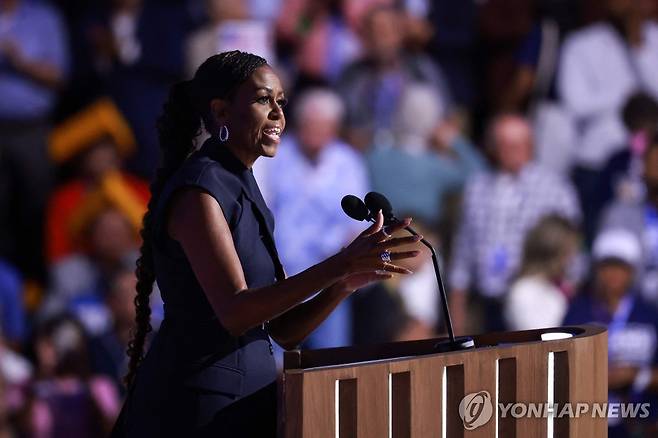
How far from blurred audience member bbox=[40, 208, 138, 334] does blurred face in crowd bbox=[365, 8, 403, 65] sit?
1.64 metres

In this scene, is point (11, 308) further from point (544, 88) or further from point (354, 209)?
point (354, 209)

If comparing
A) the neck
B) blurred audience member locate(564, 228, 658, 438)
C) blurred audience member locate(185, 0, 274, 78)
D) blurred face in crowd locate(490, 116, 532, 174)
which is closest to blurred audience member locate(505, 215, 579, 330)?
blurred audience member locate(564, 228, 658, 438)

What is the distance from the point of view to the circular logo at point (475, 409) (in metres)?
3.17

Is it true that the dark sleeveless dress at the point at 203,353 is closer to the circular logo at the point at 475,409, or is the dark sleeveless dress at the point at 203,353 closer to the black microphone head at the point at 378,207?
the black microphone head at the point at 378,207

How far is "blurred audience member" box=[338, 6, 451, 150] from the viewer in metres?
8.03

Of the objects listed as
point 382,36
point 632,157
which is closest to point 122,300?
point 382,36

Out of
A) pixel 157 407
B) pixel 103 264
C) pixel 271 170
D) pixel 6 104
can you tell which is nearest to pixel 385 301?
pixel 271 170

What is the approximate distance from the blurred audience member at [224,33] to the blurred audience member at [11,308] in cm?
139

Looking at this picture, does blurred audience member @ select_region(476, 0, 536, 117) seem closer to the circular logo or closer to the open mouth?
the open mouth

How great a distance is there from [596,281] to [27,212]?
9.28 feet

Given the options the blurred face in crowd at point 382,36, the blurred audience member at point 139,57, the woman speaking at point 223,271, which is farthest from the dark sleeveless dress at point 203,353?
the blurred face in crowd at point 382,36

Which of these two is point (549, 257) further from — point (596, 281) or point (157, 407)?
point (157, 407)

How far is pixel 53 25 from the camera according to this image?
7.49m

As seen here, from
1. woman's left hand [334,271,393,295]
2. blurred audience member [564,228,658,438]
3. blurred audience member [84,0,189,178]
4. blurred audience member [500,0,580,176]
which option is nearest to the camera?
woman's left hand [334,271,393,295]
